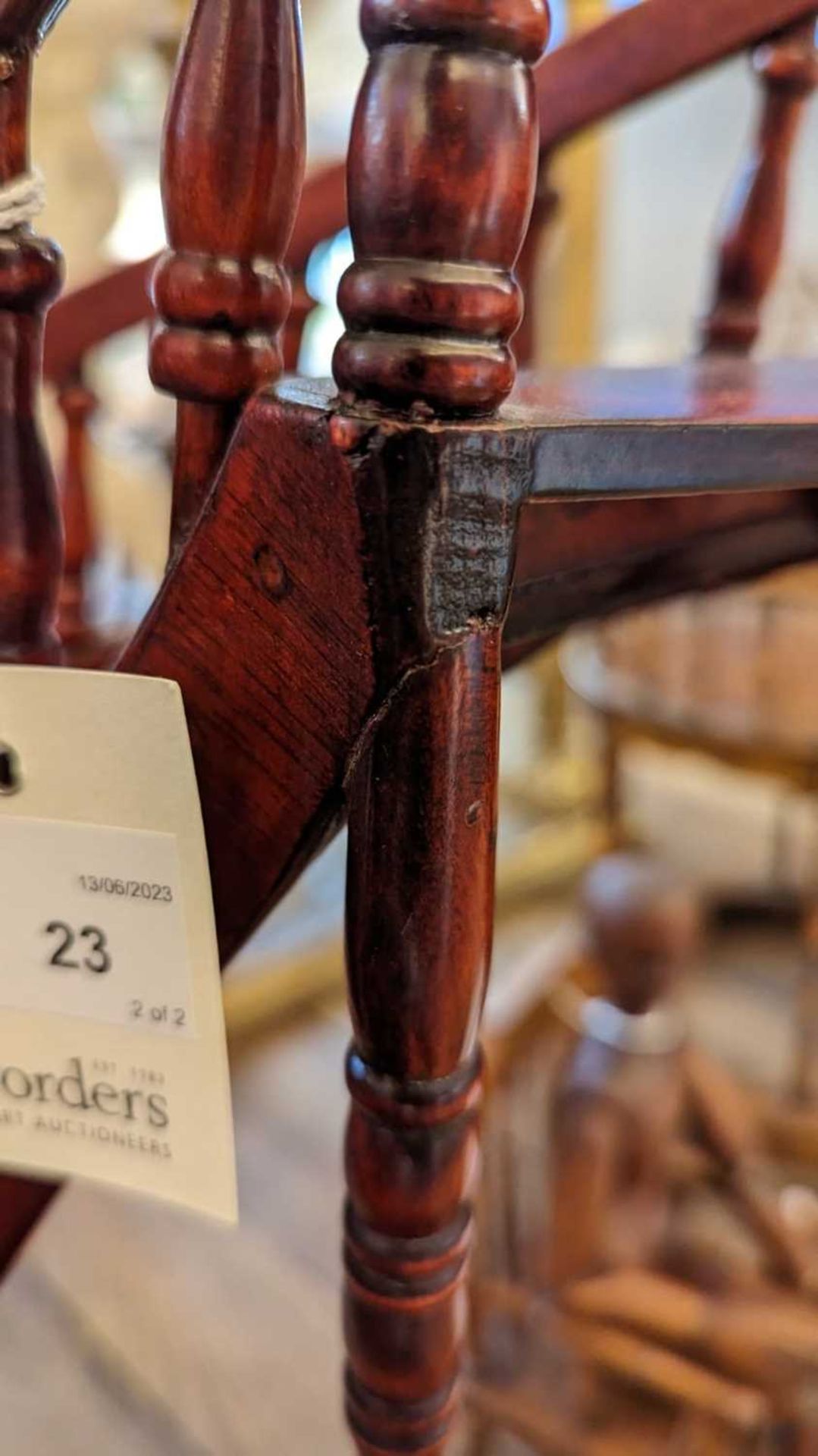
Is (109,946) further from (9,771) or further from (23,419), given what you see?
(23,419)

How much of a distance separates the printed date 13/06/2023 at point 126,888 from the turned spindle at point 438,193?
0.48 ft

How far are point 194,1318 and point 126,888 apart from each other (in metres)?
1.03

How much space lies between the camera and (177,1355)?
1156mm

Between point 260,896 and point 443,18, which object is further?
point 260,896

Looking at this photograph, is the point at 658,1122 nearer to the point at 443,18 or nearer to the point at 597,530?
the point at 597,530

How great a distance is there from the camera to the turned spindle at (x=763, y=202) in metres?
0.63

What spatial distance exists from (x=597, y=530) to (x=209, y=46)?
17cm

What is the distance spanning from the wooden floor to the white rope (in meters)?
1.04

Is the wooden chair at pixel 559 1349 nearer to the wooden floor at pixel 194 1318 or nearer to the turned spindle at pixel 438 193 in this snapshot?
the wooden floor at pixel 194 1318

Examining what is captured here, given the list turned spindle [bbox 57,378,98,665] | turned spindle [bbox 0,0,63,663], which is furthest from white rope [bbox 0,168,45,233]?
turned spindle [bbox 57,378,98,665]

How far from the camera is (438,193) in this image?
24 centimetres

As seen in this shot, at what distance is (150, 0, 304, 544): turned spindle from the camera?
0.29 meters

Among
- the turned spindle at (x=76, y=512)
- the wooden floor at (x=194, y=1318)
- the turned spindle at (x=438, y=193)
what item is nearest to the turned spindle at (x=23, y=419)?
the turned spindle at (x=438, y=193)

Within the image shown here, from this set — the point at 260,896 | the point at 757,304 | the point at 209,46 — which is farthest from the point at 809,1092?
the point at 209,46
